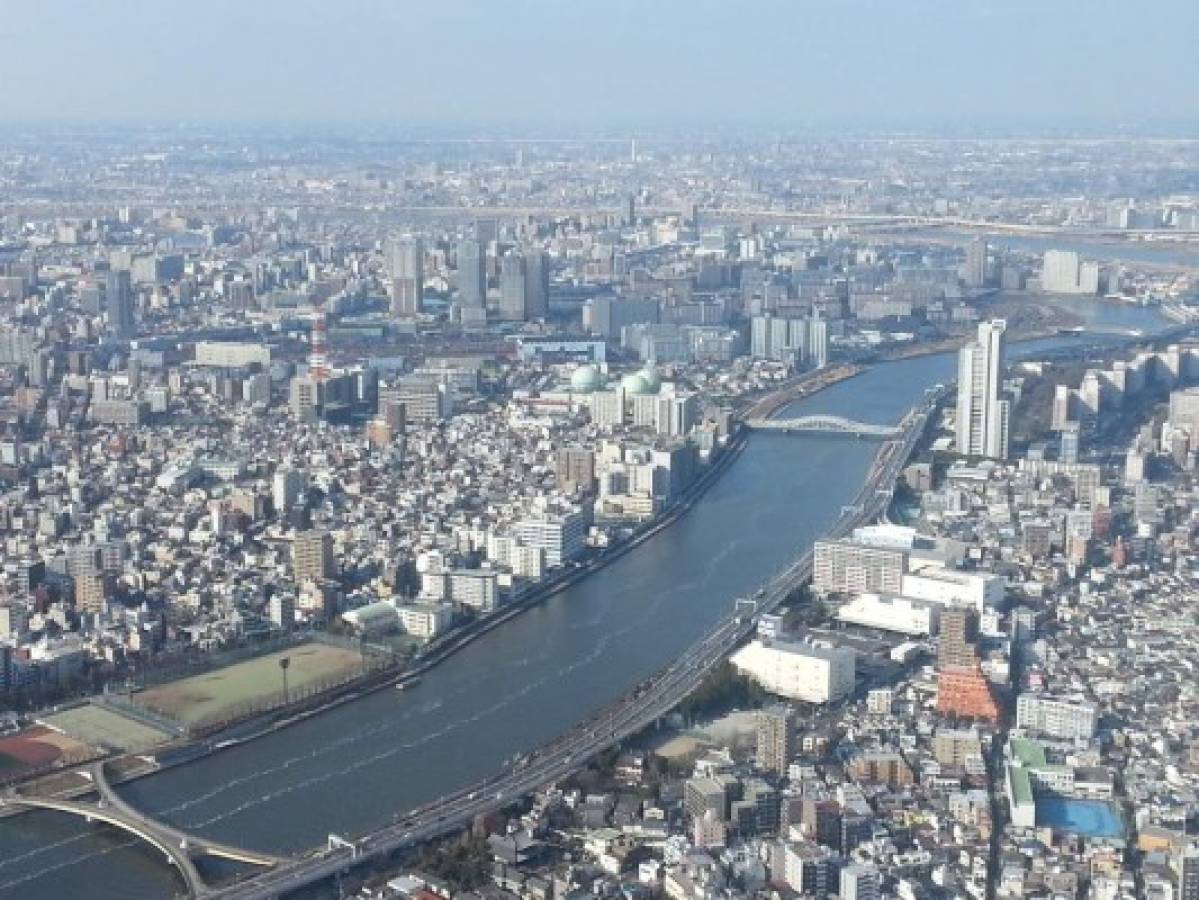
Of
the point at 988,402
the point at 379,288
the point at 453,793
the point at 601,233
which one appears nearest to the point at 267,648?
the point at 453,793

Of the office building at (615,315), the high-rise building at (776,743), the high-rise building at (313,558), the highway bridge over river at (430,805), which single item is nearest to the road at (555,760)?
the highway bridge over river at (430,805)

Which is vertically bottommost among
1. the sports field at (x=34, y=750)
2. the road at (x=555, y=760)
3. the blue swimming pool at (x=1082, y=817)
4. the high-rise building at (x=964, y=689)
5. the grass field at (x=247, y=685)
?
the sports field at (x=34, y=750)

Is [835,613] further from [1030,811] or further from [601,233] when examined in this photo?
[601,233]

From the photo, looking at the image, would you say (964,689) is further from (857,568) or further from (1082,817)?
(857,568)

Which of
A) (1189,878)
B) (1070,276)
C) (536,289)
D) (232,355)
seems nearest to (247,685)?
(1189,878)

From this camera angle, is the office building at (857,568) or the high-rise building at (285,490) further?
the high-rise building at (285,490)

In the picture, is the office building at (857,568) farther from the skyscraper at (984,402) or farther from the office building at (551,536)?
the skyscraper at (984,402)
